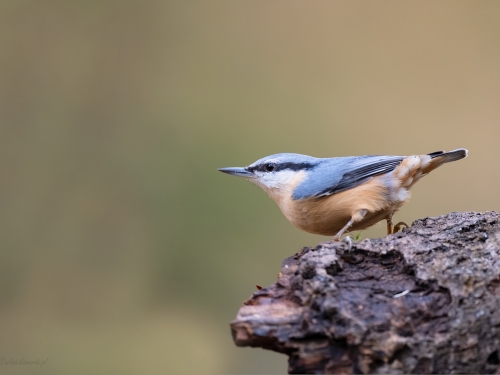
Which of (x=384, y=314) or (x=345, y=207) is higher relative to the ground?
(x=345, y=207)

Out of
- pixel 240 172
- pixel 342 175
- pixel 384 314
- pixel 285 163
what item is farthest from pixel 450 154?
pixel 384 314

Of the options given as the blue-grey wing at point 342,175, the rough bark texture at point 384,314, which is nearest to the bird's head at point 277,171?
the blue-grey wing at point 342,175

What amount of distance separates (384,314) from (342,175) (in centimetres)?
102

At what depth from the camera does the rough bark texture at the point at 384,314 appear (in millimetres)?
1231

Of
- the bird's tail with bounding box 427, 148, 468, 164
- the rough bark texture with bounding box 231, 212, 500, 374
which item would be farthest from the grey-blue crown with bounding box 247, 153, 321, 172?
the rough bark texture with bounding box 231, 212, 500, 374

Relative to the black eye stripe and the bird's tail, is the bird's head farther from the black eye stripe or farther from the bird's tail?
the bird's tail

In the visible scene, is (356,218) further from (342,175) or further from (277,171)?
(277,171)

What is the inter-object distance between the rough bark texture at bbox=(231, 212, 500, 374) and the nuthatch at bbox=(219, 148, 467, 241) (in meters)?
0.63

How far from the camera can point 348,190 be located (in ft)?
7.22

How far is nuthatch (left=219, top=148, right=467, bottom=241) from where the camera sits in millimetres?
2188

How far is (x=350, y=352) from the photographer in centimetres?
126

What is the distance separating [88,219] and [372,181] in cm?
229

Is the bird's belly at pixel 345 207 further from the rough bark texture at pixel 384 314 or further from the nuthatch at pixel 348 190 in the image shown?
the rough bark texture at pixel 384 314

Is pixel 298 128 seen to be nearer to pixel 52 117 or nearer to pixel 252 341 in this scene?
pixel 52 117
